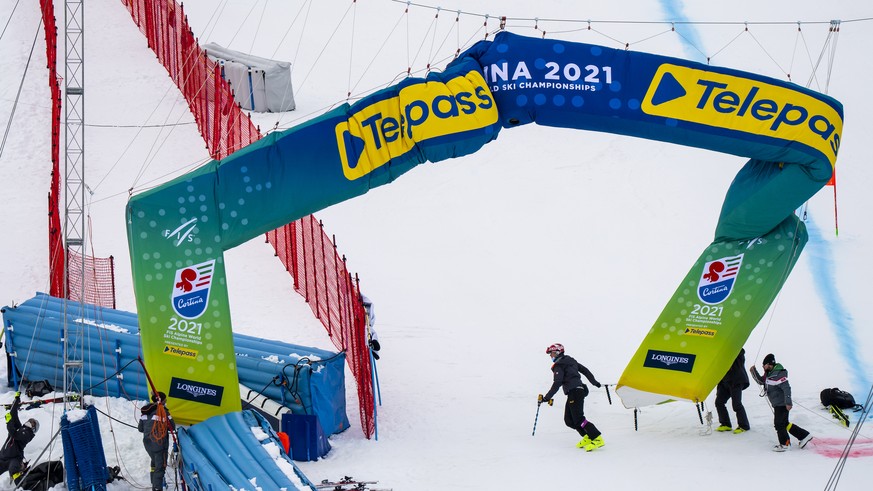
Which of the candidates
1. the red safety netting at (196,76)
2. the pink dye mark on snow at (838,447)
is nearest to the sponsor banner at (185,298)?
the pink dye mark on snow at (838,447)

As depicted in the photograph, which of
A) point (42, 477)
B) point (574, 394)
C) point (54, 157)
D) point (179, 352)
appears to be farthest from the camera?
point (54, 157)

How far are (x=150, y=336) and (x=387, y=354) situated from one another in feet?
14.8

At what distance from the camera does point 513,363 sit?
16719 mm

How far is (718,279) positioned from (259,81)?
12.4m

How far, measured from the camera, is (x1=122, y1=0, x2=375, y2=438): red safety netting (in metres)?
14.6

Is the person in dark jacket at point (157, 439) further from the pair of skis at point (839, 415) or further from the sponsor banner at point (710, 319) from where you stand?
the pair of skis at point (839, 415)

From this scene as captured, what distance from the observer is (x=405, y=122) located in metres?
13.3

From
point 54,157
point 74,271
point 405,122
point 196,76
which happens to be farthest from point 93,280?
point 196,76

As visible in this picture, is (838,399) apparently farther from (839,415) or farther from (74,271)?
(74,271)

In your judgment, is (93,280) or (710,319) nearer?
(710,319)

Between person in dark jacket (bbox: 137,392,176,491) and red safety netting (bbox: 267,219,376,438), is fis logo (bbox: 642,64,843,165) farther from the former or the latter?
person in dark jacket (bbox: 137,392,176,491)

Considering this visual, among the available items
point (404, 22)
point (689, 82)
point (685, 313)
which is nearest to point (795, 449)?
point (685, 313)

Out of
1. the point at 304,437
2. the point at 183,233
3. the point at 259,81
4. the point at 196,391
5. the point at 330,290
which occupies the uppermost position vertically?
the point at 259,81

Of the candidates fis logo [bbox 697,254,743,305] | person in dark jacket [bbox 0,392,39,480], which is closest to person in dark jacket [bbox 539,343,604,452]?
fis logo [bbox 697,254,743,305]
